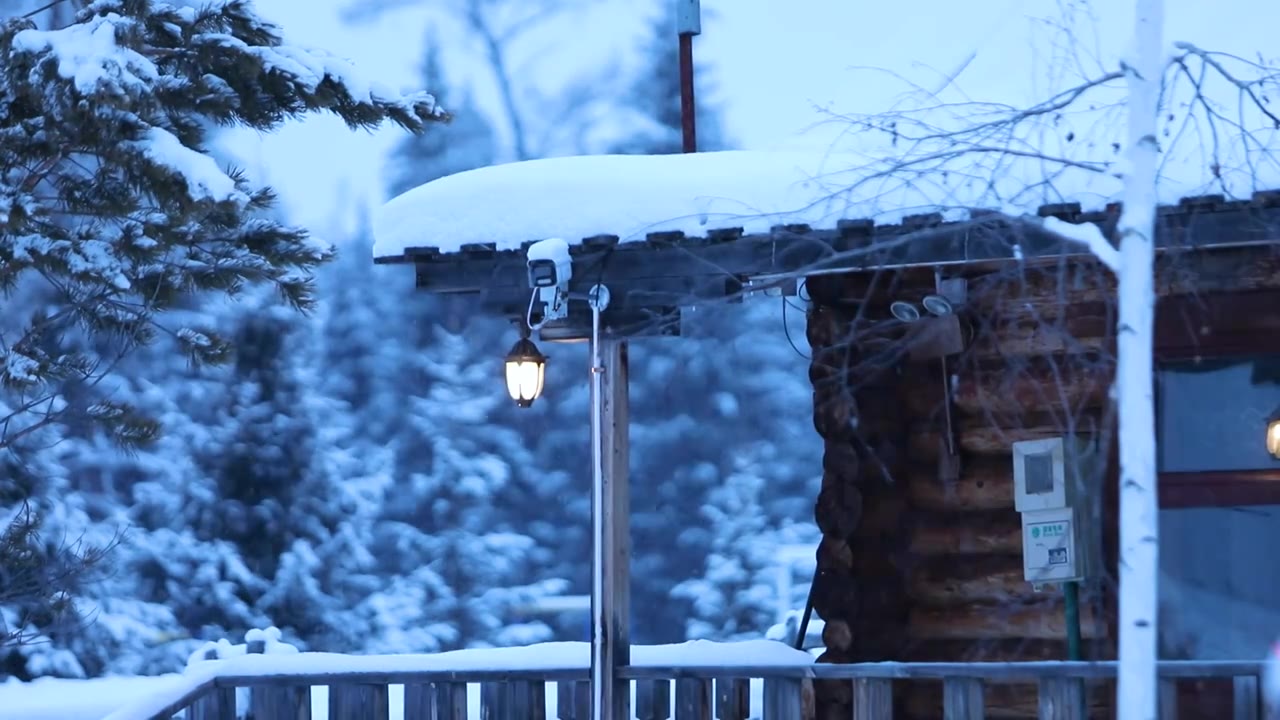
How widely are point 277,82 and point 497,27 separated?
21.4 m

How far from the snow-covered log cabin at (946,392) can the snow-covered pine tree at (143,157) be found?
1329 mm

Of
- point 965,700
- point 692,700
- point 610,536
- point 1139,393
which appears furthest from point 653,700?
point 1139,393

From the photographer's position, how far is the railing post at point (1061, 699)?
20.9 ft

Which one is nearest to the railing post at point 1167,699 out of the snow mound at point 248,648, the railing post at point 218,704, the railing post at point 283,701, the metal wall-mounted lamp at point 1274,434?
the metal wall-mounted lamp at point 1274,434

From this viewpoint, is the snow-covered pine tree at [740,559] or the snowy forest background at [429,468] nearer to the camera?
the snowy forest background at [429,468]

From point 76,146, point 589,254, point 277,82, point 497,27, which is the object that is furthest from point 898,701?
point 497,27

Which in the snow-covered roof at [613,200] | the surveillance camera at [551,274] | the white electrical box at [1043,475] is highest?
the snow-covered roof at [613,200]

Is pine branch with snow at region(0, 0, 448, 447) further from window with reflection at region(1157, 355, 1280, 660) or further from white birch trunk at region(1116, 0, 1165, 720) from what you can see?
white birch trunk at region(1116, 0, 1165, 720)

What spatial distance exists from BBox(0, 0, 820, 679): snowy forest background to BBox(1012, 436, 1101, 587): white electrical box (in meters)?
19.9

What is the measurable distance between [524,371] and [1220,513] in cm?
364

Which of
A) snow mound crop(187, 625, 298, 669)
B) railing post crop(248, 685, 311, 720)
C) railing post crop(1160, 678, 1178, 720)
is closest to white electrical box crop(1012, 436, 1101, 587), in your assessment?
railing post crop(1160, 678, 1178, 720)

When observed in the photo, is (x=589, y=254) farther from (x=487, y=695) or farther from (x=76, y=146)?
(x=76, y=146)

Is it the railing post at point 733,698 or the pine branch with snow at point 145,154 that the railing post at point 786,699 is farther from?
the pine branch with snow at point 145,154

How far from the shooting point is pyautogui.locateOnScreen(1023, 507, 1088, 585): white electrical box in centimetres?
591
